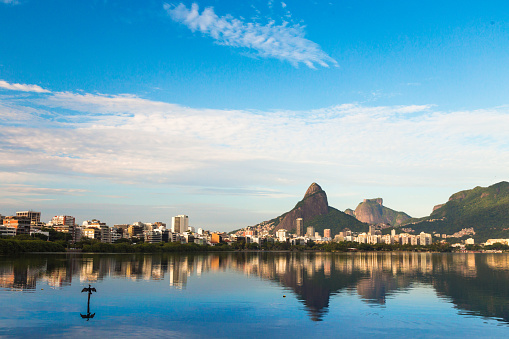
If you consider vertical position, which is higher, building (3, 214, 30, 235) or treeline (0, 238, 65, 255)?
building (3, 214, 30, 235)

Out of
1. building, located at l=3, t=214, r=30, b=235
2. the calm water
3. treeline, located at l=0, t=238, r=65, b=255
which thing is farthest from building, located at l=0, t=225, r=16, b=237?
the calm water

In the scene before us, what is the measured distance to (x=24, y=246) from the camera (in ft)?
447

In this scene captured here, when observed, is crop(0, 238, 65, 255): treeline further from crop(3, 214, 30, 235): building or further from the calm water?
the calm water

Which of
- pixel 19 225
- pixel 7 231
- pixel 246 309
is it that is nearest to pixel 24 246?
→ pixel 7 231

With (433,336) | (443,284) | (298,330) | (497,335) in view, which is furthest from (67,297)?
(443,284)

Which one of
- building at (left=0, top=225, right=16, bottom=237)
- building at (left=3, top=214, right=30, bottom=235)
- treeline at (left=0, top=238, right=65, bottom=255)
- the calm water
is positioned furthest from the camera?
building at (left=3, top=214, right=30, bottom=235)

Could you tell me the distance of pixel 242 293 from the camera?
2092 inches

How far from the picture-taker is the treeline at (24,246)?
127506 mm

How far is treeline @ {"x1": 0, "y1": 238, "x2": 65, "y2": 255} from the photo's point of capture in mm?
127506

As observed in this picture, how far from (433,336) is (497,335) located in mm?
4659

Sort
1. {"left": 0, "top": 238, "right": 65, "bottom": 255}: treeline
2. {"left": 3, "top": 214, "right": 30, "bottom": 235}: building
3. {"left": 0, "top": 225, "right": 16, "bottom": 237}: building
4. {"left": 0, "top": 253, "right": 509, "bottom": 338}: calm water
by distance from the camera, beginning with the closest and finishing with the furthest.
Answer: {"left": 0, "top": 253, "right": 509, "bottom": 338}: calm water < {"left": 0, "top": 238, "right": 65, "bottom": 255}: treeline < {"left": 0, "top": 225, "right": 16, "bottom": 237}: building < {"left": 3, "top": 214, "right": 30, "bottom": 235}: building

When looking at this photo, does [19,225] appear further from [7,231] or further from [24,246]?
[24,246]

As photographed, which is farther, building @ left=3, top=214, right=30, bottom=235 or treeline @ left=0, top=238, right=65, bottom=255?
building @ left=3, top=214, right=30, bottom=235

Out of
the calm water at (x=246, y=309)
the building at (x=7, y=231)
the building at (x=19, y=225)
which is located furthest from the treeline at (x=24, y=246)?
the calm water at (x=246, y=309)
